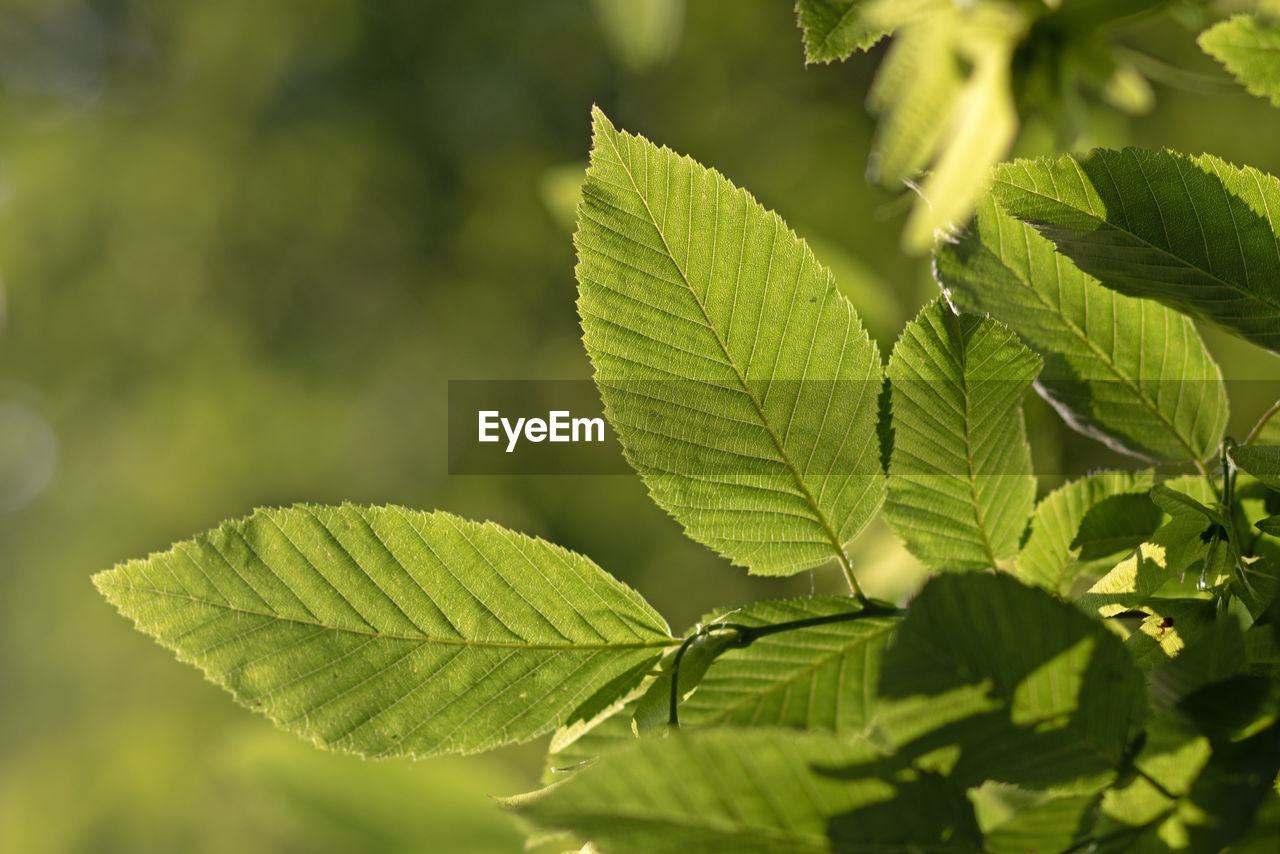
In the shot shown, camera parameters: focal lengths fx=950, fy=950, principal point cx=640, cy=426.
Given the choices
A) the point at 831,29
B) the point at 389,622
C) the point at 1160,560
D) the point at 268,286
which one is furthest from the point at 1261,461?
the point at 268,286

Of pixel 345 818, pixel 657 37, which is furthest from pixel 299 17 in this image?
pixel 345 818

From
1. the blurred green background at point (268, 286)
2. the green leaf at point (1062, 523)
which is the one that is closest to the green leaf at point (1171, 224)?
the green leaf at point (1062, 523)

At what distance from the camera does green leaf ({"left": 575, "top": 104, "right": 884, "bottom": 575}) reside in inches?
19.5

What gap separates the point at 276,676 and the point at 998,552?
406 millimetres

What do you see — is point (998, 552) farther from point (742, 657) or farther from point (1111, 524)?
point (742, 657)

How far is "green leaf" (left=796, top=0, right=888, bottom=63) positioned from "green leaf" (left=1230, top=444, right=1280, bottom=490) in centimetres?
28

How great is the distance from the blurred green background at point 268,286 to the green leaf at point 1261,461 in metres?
2.37

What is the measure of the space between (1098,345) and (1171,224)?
0.31 feet

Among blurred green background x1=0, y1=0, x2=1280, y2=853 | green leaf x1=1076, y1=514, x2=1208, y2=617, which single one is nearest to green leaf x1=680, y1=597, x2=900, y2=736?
green leaf x1=1076, y1=514, x2=1208, y2=617

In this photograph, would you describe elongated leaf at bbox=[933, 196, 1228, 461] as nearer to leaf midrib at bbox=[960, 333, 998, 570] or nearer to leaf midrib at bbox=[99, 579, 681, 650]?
leaf midrib at bbox=[960, 333, 998, 570]

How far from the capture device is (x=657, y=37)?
77 cm

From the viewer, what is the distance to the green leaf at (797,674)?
0.49 metres

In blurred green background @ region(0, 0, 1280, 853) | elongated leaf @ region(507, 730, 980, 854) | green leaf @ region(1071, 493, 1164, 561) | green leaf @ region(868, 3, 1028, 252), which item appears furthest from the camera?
blurred green background @ region(0, 0, 1280, 853)

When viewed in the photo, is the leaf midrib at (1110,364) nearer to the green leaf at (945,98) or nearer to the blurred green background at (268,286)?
the green leaf at (945,98)
